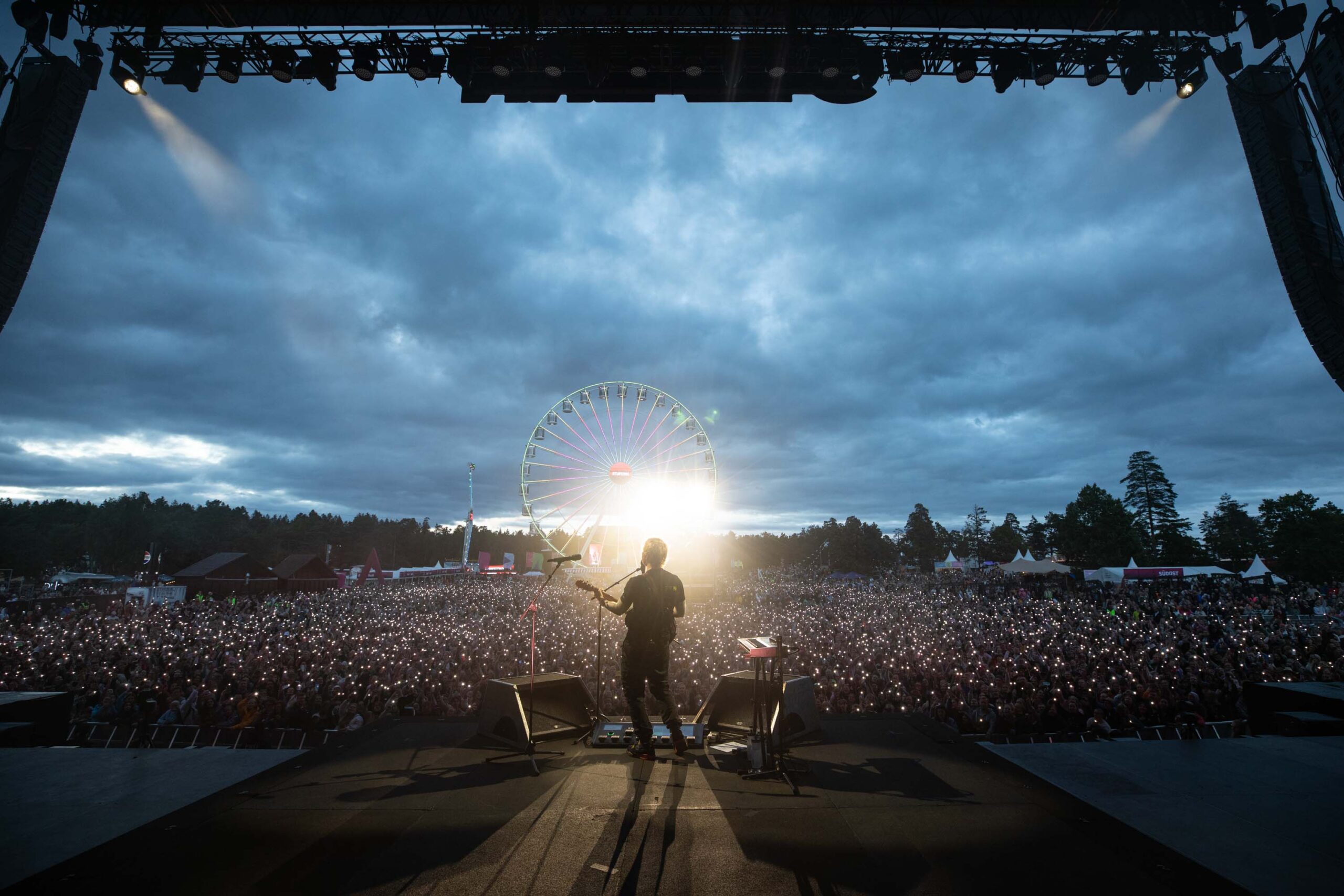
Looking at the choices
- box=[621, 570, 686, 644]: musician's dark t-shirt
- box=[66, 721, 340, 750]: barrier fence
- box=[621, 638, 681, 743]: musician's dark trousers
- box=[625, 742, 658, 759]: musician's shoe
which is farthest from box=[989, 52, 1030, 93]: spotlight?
box=[66, 721, 340, 750]: barrier fence

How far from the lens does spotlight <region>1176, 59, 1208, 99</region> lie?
7.52m

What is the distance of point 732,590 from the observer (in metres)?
37.4

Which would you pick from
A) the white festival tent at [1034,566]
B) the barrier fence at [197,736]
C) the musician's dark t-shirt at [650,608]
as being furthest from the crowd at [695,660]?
the white festival tent at [1034,566]

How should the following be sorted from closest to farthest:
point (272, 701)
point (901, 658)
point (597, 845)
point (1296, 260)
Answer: point (597, 845) < point (1296, 260) < point (272, 701) < point (901, 658)

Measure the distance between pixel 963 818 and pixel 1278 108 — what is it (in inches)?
320

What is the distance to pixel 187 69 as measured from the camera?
775 centimetres

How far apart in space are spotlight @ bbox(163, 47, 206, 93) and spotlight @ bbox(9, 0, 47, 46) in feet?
4.26

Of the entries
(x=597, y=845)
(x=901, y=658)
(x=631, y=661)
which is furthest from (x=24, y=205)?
(x=901, y=658)

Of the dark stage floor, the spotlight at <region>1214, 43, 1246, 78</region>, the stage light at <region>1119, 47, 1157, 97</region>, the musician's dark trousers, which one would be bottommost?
the dark stage floor

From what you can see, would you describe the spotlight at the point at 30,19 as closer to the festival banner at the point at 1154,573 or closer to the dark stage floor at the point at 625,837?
the dark stage floor at the point at 625,837

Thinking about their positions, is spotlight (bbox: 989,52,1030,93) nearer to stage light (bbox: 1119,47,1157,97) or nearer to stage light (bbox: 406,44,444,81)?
stage light (bbox: 1119,47,1157,97)

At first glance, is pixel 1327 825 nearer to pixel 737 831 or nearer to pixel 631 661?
pixel 737 831

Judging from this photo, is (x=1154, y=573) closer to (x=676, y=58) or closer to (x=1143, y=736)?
(x=1143, y=736)

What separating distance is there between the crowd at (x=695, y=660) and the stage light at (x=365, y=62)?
343 inches
